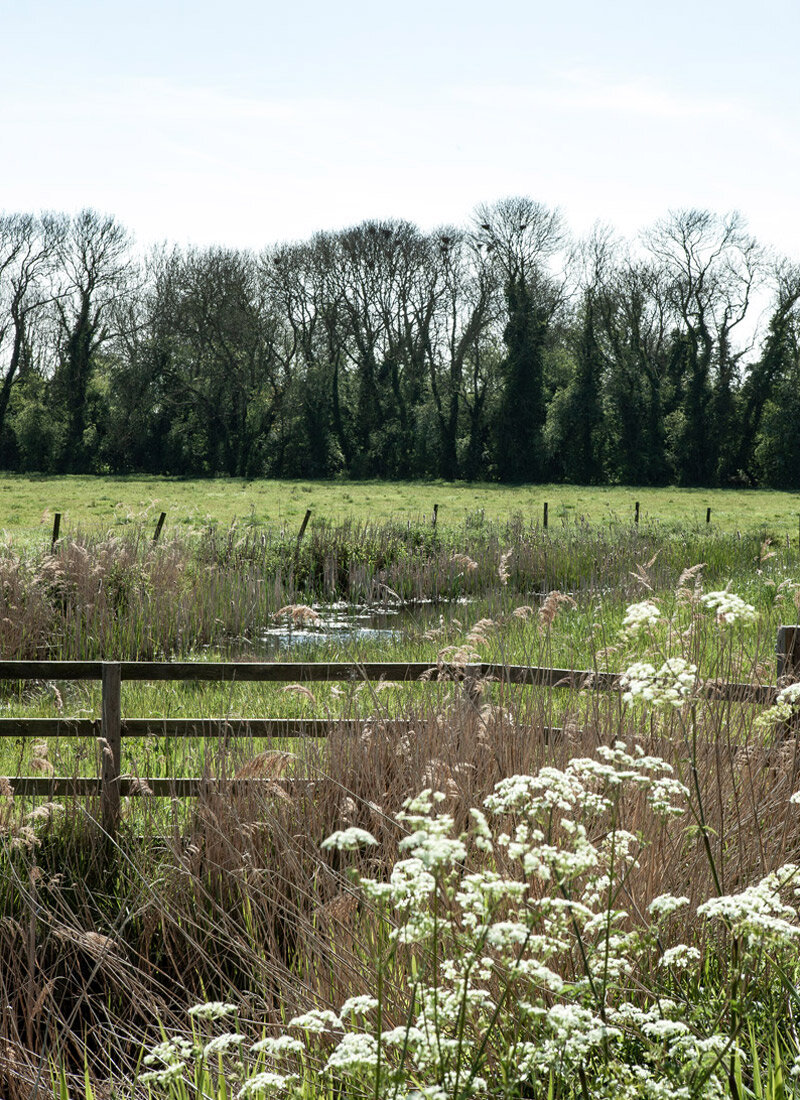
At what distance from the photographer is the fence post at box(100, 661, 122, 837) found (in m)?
4.71

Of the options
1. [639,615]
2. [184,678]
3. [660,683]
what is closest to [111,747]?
[184,678]

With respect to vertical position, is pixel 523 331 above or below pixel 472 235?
below

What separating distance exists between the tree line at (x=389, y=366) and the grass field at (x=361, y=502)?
3.37 metres

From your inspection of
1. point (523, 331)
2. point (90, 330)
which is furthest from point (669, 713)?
point (90, 330)

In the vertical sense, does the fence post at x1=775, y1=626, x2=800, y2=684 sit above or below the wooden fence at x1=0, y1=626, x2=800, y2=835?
above

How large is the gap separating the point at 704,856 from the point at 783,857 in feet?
1.95

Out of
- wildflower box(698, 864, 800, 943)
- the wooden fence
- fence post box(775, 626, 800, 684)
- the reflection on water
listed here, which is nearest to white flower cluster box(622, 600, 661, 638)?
wildflower box(698, 864, 800, 943)

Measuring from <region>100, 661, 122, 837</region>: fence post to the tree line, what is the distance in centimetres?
4004

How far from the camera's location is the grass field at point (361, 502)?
25.2 m

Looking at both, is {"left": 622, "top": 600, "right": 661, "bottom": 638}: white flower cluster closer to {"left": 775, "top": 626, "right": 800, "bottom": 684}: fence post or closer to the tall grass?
{"left": 775, "top": 626, "right": 800, "bottom": 684}: fence post

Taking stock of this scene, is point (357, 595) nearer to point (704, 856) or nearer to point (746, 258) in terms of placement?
point (704, 856)

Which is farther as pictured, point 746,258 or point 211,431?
point 211,431

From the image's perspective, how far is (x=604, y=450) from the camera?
147 feet

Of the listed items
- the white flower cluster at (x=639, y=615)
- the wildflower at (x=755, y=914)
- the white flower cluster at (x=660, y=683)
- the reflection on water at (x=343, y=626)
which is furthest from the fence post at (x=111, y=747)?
the reflection on water at (x=343, y=626)
